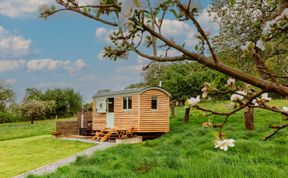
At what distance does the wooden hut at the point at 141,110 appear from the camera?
1878cm

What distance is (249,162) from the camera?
25.7 ft

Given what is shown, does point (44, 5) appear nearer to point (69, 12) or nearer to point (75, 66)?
point (69, 12)

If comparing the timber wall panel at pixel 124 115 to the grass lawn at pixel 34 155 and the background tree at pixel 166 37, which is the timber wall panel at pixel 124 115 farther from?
the background tree at pixel 166 37

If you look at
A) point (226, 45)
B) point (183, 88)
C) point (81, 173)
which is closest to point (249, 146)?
point (81, 173)

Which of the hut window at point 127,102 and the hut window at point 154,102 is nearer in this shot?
the hut window at point 154,102

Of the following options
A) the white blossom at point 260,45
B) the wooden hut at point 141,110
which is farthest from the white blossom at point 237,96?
the wooden hut at point 141,110

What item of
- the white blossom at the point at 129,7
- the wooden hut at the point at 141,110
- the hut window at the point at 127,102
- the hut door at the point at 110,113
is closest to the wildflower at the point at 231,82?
the white blossom at the point at 129,7

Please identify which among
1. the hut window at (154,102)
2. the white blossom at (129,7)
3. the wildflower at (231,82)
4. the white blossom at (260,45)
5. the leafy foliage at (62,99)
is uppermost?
the leafy foliage at (62,99)

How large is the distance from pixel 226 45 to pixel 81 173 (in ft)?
29.1

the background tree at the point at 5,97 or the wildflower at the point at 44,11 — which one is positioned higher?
the background tree at the point at 5,97

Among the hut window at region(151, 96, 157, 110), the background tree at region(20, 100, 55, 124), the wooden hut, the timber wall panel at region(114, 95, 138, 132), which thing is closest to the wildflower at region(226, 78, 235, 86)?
the wooden hut

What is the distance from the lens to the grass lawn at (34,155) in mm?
11513

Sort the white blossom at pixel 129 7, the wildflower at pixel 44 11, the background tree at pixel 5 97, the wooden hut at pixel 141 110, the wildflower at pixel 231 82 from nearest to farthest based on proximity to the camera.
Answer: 1. the white blossom at pixel 129 7
2. the wildflower at pixel 231 82
3. the wildflower at pixel 44 11
4. the wooden hut at pixel 141 110
5. the background tree at pixel 5 97

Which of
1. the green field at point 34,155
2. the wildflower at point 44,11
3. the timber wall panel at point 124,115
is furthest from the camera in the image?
the timber wall panel at point 124,115
